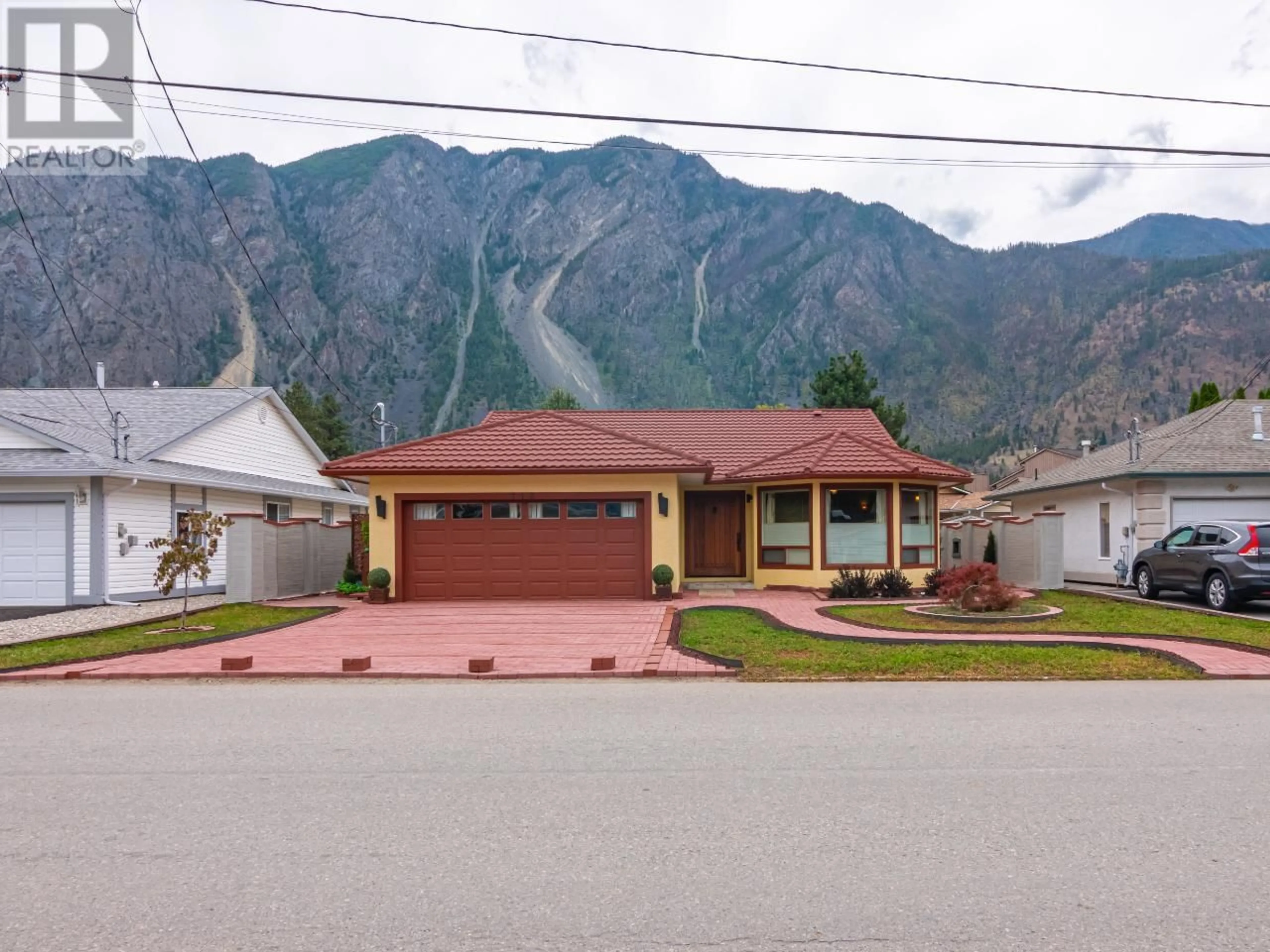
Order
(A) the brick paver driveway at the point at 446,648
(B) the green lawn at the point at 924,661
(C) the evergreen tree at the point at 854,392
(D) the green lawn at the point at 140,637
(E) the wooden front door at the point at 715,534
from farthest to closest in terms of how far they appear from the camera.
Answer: (C) the evergreen tree at the point at 854,392 → (E) the wooden front door at the point at 715,534 → (D) the green lawn at the point at 140,637 → (A) the brick paver driveway at the point at 446,648 → (B) the green lawn at the point at 924,661

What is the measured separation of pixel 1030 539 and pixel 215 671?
17.5 m

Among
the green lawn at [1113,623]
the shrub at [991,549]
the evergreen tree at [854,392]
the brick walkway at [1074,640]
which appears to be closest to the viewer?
the brick walkway at [1074,640]

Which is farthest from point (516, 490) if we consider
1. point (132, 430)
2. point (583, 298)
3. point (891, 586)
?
point (583, 298)

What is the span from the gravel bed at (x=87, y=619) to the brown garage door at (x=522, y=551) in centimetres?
434

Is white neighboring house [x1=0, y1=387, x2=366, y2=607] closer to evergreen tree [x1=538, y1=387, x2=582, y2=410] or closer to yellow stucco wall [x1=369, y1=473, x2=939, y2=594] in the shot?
A: yellow stucco wall [x1=369, y1=473, x2=939, y2=594]

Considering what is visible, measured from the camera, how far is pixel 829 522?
66.7 feet

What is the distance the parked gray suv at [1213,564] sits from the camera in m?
15.3

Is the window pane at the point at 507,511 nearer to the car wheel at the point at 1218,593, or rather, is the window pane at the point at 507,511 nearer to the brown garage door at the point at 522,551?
the brown garage door at the point at 522,551

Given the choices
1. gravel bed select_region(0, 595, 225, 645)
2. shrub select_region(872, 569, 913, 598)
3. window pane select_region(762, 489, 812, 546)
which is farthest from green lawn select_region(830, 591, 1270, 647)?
gravel bed select_region(0, 595, 225, 645)

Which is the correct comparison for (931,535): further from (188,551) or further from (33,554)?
(33,554)

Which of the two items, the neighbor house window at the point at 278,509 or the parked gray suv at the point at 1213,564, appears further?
the neighbor house window at the point at 278,509

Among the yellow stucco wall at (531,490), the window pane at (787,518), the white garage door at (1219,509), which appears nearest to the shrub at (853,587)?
the window pane at (787,518)

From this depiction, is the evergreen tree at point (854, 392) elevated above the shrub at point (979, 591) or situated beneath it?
elevated above

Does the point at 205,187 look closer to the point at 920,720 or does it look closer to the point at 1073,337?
the point at 1073,337
